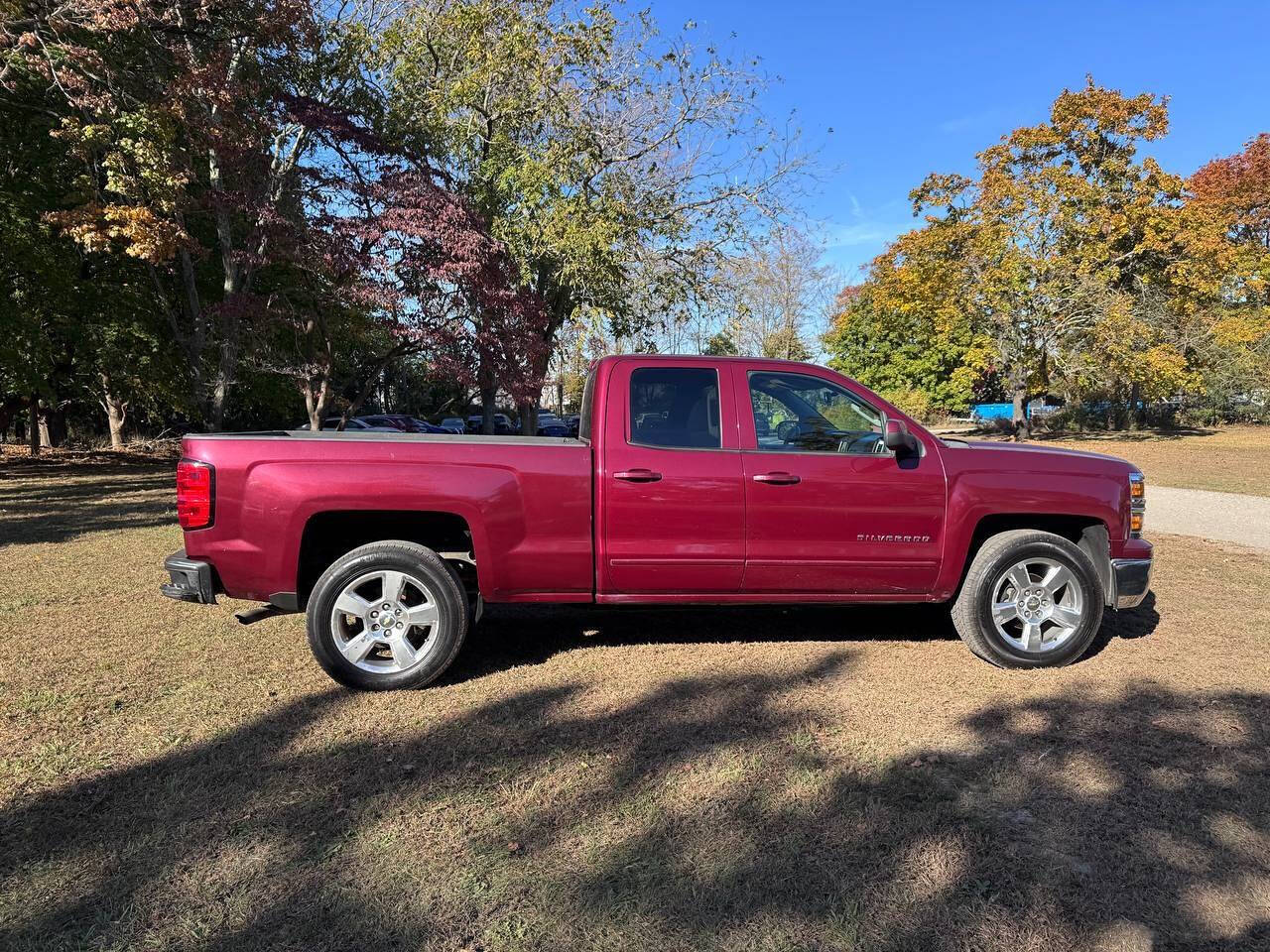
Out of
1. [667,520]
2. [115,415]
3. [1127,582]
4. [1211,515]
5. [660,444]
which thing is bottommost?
[1211,515]

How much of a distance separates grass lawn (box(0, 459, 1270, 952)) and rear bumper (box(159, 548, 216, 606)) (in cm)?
51

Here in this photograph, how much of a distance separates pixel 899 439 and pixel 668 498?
1.32m

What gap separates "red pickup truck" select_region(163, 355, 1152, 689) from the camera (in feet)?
14.0

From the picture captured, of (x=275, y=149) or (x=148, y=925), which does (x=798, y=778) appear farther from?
(x=275, y=149)

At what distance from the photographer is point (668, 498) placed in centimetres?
445

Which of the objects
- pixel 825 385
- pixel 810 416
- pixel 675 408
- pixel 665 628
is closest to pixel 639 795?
pixel 675 408

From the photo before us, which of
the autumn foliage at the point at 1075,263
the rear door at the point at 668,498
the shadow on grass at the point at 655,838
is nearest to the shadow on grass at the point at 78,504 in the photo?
the shadow on grass at the point at 655,838

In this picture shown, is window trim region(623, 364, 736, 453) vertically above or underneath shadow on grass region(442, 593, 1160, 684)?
above

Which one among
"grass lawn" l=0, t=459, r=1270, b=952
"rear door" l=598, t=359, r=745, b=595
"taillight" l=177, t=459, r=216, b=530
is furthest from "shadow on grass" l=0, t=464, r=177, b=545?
"rear door" l=598, t=359, r=745, b=595

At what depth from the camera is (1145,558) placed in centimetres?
482

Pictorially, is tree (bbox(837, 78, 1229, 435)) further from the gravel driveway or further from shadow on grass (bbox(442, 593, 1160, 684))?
shadow on grass (bbox(442, 593, 1160, 684))

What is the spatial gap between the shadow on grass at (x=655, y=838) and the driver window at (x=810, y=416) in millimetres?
1549

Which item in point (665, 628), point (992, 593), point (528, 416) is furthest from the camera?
point (528, 416)

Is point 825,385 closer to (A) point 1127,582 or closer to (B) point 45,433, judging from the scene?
(A) point 1127,582
